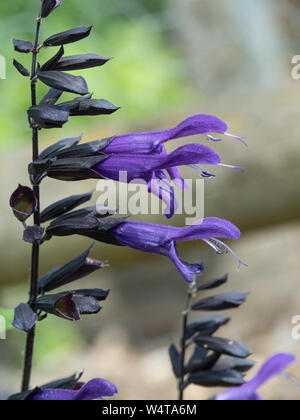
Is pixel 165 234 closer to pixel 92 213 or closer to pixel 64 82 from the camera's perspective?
pixel 92 213

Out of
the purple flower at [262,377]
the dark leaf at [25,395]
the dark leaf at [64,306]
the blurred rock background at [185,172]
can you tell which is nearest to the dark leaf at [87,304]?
the dark leaf at [64,306]

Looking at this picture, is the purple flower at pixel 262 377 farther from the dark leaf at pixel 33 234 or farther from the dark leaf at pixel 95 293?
the dark leaf at pixel 33 234

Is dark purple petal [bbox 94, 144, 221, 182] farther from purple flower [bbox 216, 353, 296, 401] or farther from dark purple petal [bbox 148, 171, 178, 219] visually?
purple flower [bbox 216, 353, 296, 401]

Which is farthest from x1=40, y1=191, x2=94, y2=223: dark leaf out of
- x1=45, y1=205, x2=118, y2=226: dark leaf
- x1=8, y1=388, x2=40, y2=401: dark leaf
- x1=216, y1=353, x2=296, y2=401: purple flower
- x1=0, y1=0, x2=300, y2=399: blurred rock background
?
x1=0, y1=0, x2=300, y2=399: blurred rock background

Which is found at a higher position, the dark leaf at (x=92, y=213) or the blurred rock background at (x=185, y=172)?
the blurred rock background at (x=185, y=172)

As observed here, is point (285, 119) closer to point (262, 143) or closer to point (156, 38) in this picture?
point (262, 143)
